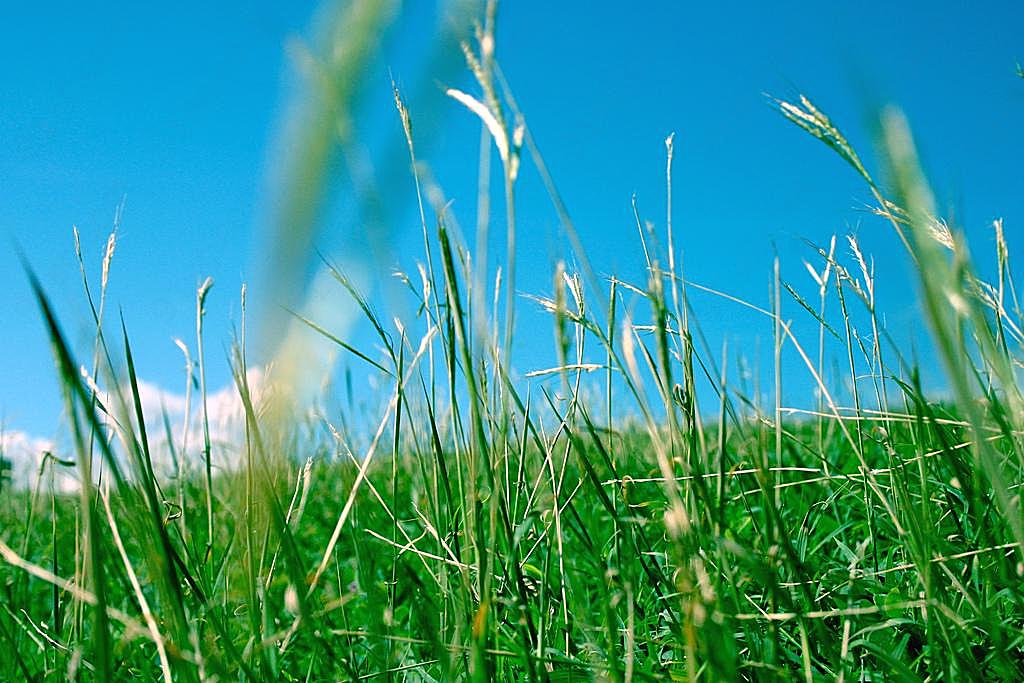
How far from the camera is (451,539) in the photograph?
3.97ft

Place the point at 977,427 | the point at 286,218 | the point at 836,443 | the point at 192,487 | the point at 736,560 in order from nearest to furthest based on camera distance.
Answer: the point at 286,218
the point at 977,427
the point at 736,560
the point at 836,443
the point at 192,487

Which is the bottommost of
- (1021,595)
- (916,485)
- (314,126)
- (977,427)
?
(1021,595)

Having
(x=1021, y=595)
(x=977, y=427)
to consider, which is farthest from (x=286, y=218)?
(x=1021, y=595)

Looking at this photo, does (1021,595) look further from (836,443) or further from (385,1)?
(836,443)

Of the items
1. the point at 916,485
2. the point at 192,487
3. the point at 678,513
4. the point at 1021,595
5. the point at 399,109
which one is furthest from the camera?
the point at 192,487

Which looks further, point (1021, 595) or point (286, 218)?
point (1021, 595)

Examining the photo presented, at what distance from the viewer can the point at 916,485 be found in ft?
5.23

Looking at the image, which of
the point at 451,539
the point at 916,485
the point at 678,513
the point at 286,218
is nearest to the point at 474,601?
the point at 451,539

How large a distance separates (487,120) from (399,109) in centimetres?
18

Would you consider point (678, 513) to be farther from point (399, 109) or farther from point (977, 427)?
point (399, 109)

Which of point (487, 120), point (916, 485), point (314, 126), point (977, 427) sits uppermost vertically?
point (487, 120)

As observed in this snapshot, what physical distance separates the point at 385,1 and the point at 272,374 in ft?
0.44

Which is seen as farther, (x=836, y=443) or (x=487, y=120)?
(x=836, y=443)

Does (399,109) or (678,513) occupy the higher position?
(399,109)
